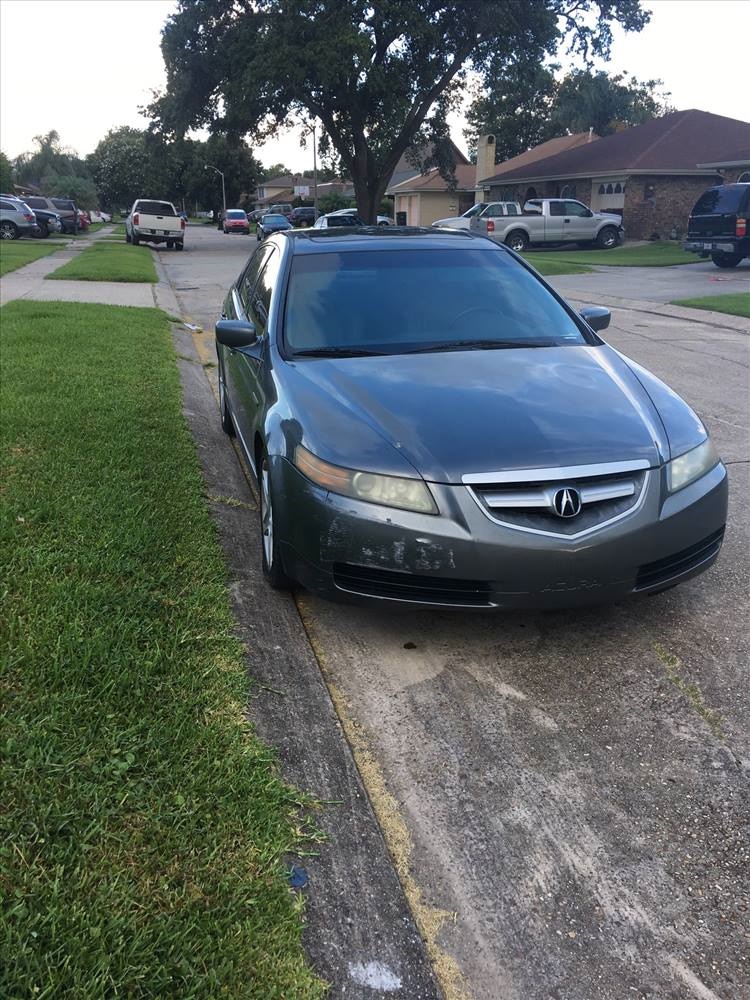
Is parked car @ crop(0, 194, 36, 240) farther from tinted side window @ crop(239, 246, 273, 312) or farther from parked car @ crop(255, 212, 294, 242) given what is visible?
tinted side window @ crop(239, 246, 273, 312)

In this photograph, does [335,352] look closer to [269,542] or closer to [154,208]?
[269,542]

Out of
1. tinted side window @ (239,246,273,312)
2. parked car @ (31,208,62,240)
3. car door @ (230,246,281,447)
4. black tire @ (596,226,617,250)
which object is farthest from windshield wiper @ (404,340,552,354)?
parked car @ (31,208,62,240)

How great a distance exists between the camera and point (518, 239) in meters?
32.2

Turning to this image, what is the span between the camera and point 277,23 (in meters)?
33.2

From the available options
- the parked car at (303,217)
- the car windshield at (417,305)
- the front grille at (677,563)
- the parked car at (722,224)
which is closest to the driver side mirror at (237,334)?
the car windshield at (417,305)

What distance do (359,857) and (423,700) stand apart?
833mm

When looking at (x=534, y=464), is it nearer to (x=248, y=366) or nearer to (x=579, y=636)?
(x=579, y=636)

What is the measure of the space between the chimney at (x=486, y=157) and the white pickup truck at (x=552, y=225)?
1606 cm

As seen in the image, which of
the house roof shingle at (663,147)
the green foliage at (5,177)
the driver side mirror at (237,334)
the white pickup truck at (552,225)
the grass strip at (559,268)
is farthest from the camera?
the green foliage at (5,177)

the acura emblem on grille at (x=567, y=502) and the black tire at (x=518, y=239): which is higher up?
the acura emblem on grille at (x=567, y=502)

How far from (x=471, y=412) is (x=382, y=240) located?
6.47ft

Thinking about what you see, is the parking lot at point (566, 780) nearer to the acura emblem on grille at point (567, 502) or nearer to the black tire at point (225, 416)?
the acura emblem on grille at point (567, 502)

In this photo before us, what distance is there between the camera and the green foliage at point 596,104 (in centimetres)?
6259

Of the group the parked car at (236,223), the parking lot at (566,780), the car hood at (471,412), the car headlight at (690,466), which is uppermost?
the car hood at (471,412)
